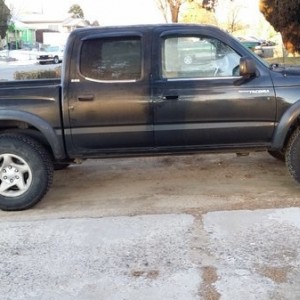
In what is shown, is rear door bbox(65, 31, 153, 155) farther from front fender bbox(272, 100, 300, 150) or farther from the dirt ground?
front fender bbox(272, 100, 300, 150)

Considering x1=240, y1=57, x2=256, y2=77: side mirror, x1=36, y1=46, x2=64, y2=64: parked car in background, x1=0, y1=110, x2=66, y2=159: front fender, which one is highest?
→ x1=240, y1=57, x2=256, y2=77: side mirror

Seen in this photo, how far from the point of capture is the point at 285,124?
571 centimetres

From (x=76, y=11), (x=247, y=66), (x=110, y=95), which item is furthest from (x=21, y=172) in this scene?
(x=76, y=11)

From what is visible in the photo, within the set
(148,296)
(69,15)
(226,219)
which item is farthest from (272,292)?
(69,15)

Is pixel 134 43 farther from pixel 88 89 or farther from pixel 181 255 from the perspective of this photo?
pixel 181 255

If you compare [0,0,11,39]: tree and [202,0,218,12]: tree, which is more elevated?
[202,0,218,12]: tree

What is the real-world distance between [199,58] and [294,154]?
146 cm

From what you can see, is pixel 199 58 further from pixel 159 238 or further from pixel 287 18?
pixel 287 18

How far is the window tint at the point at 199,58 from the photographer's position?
Answer: 5766 mm

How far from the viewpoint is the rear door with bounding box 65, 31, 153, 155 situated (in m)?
5.65

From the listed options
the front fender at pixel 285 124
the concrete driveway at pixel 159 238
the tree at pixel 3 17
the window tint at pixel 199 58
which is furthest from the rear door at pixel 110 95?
the tree at pixel 3 17

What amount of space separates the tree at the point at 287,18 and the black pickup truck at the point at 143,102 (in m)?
16.3

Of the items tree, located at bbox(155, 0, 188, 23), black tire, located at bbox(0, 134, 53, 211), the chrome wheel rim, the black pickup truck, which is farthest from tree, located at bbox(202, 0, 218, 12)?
the chrome wheel rim

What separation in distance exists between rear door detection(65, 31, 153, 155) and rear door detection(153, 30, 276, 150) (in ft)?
0.56
